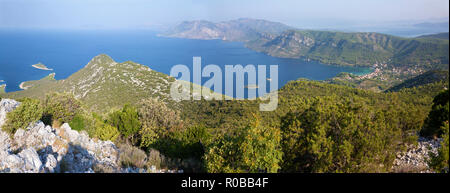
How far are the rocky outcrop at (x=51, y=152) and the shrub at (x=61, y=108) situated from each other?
1828 mm

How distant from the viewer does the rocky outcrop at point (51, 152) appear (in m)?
6.50

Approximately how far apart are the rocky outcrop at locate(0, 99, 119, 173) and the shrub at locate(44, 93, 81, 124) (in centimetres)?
183

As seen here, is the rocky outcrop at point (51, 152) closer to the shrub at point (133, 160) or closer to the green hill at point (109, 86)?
the shrub at point (133, 160)

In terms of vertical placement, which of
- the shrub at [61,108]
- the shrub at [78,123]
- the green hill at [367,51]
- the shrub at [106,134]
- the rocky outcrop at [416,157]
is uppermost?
the green hill at [367,51]

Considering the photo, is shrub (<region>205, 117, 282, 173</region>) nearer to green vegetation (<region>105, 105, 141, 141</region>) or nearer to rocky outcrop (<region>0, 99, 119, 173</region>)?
rocky outcrop (<region>0, 99, 119, 173</region>)

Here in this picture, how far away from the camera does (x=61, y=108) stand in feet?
44.8

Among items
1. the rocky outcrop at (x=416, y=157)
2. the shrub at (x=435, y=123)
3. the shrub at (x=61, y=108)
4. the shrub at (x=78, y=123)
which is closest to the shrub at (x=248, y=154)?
the rocky outcrop at (x=416, y=157)

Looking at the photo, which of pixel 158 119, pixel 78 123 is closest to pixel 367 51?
pixel 158 119

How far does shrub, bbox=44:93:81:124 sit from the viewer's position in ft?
42.9

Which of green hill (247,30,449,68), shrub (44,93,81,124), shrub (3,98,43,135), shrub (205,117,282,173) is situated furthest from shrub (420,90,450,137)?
green hill (247,30,449,68)
